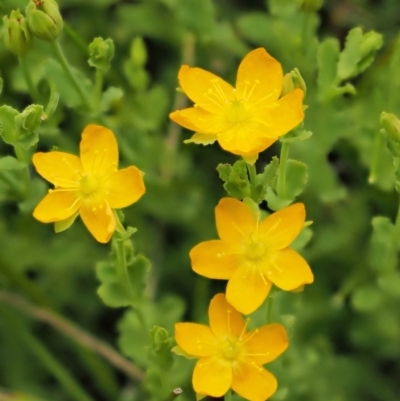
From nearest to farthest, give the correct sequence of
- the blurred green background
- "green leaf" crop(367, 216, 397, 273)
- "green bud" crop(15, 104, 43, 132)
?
1. "green bud" crop(15, 104, 43, 132)
2. "green leaf" crop(367, 216, 397, 273)
3. the blurred green background

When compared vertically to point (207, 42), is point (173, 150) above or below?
below

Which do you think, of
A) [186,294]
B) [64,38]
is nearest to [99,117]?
[64,38]

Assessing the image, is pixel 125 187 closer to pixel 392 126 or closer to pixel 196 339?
pixel 196 339

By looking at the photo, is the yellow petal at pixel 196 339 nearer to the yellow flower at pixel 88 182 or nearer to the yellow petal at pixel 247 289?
the yellow petal at pixel 247 289

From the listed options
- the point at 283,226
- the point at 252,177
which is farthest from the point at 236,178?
the point at 283,226

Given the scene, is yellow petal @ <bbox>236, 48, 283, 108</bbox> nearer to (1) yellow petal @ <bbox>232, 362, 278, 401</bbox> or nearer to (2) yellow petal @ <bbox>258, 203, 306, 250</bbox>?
(2) yellow petal @ <bbox>258, 203, 306, 250</bbox>

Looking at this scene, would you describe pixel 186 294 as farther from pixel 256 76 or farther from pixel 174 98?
pixel 256 76

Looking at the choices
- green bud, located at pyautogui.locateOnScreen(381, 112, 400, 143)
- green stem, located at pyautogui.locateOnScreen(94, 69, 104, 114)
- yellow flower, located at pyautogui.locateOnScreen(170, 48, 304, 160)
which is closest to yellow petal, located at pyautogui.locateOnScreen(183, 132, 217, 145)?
yellow flower, located at pyautogui.locateOnScreen(170, 48, 304, 160)
